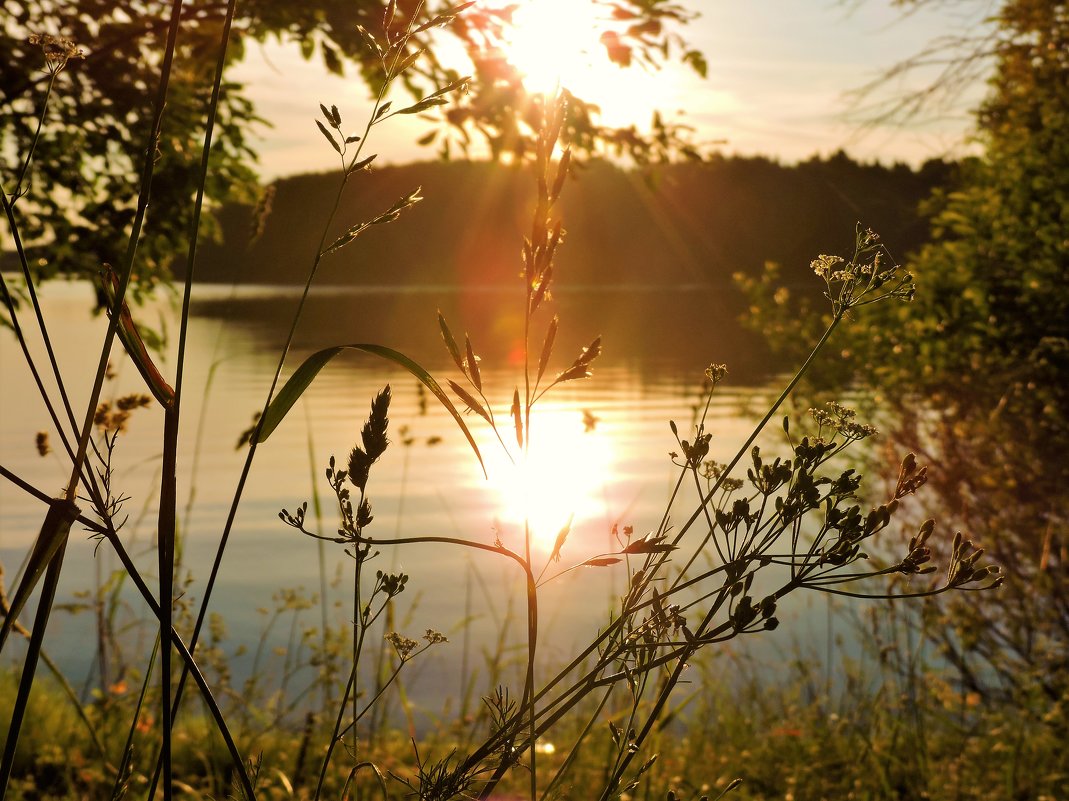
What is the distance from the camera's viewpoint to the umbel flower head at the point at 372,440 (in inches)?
35.9

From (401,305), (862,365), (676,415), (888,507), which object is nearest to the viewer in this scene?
(888,507)

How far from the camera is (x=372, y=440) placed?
931 millimetres

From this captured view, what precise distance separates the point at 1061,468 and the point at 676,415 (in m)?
8.88

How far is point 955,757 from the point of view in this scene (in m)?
4.29

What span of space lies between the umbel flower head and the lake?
127 mm

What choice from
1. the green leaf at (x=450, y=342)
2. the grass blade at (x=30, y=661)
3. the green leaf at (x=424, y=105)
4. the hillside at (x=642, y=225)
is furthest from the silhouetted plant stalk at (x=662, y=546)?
the hillside at (x=642, y=225)

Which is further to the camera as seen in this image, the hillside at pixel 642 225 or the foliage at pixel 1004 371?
the hillside at pixel 642 225

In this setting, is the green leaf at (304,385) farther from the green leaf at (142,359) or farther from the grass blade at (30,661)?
the grass blade at (30,661)

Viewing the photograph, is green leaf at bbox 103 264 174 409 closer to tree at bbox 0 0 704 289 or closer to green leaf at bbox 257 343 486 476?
green leaf at bbox 257 343 486 476

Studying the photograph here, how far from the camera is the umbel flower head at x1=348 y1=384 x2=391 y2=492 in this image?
913mm

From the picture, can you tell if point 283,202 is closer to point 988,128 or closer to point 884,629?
point 884,629

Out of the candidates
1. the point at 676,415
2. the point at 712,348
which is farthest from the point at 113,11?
the point at 712,348

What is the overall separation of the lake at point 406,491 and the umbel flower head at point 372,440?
0.13 m

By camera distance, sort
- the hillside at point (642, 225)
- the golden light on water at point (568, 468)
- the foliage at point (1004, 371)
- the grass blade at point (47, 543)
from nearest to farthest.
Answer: the grass blade at point (47, 543) < the foliage at point (1004, 371) < the golden light on water at point (568, 468) < the hillside at point (642, 225)
